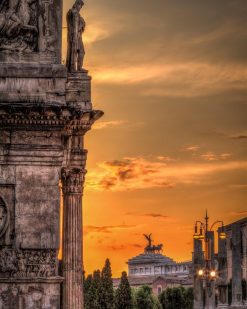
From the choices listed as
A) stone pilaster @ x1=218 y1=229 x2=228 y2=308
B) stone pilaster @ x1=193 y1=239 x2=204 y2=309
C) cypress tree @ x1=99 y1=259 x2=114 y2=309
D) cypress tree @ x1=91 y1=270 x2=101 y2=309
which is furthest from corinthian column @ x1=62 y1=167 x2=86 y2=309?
cypress tree @ x1=99 y1=259 x2=114 y2=309

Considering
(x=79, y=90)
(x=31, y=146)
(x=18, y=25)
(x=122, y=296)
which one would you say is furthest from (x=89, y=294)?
(x=31, y=146)

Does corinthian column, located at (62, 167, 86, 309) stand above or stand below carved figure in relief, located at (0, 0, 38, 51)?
below

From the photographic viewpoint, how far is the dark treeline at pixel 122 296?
130750 millimetres

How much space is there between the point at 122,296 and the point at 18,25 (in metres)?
111

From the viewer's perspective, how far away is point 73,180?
3734 centimetres

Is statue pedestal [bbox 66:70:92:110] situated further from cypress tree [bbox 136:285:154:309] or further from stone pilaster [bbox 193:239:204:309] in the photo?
cypress tree [bbox 136:285:154:309]

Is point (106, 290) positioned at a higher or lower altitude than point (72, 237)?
higher

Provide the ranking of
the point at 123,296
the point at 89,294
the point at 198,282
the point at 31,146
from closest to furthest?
the point at 31,146 < the point at 198,282 < the point at 89,294 < the point at 123,296

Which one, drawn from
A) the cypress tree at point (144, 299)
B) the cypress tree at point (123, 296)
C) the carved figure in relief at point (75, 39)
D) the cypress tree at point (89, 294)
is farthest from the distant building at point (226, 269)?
the carved figure in relief at point (75, 39)

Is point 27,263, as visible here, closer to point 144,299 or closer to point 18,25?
point 18,25

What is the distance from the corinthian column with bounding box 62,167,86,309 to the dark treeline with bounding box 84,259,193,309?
3392 inches

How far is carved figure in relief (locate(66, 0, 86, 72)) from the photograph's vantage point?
3559 centimetres

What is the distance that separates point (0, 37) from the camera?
1270 inches

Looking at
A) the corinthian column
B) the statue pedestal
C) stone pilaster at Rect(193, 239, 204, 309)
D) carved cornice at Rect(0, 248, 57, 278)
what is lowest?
carved cornice at Rect(0, 248, 57, 278)
